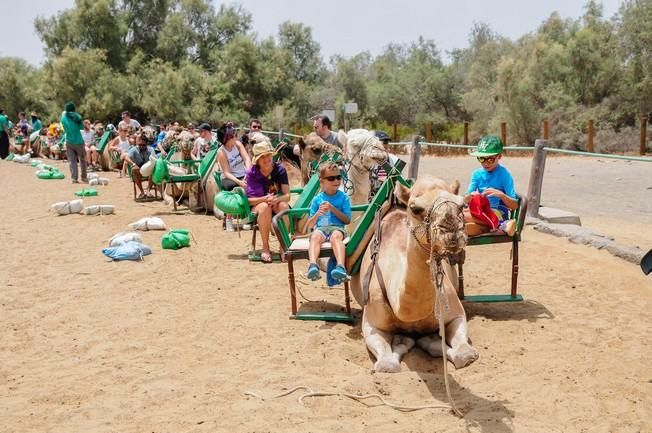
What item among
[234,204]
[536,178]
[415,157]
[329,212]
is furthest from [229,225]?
[329,212]

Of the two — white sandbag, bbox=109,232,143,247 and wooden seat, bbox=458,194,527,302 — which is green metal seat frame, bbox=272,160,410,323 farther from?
white sandbag, bbox=109,232,143,247

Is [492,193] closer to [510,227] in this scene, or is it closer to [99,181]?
[510,227]

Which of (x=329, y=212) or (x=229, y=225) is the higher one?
(x=329, y=212)

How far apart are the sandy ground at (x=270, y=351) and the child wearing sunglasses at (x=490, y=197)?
0.77 metres

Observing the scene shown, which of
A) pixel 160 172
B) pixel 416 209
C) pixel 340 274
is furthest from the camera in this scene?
pixel 160 172

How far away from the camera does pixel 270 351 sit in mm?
5051

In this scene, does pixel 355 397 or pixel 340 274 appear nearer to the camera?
pixel 355 397

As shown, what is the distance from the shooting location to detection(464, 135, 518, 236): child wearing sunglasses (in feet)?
19.0

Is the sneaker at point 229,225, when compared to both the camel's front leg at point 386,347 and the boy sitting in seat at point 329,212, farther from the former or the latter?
the camel's front leg at point 386,347

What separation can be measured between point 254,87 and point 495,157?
111 ft

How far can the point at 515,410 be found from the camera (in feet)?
12.9

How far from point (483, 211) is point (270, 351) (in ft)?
6.95

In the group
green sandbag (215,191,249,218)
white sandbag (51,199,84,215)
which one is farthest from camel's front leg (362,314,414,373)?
white sandbag (51,199,84,215)

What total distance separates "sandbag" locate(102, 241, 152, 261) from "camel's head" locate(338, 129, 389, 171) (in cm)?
320
